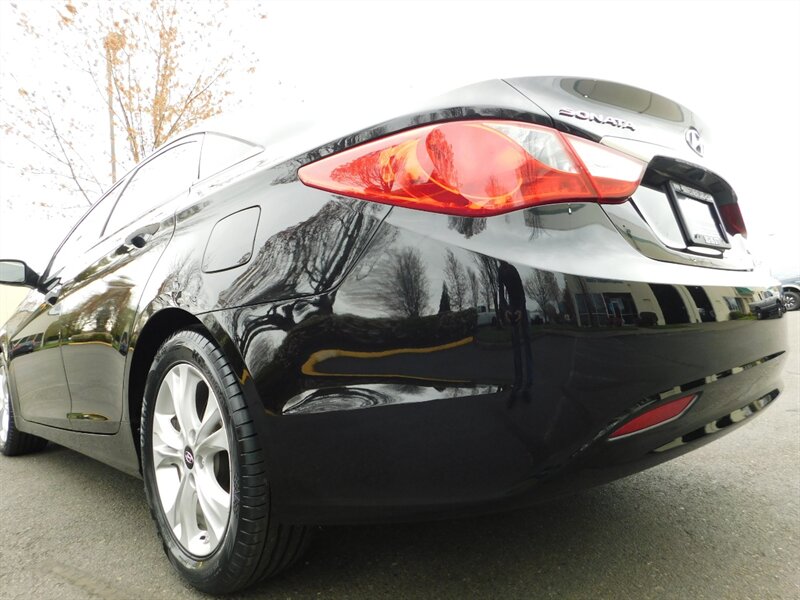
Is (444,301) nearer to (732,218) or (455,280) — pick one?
(455,280)

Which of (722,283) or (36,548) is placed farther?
(36,548)

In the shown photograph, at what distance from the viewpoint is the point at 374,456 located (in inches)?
54.9

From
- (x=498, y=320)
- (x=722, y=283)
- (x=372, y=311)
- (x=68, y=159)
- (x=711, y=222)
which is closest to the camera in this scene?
(x=498, y=320)

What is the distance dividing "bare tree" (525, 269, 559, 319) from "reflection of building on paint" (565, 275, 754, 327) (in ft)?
0.10

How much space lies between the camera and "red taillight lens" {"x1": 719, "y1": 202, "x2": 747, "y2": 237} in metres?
1.82

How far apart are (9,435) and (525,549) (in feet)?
10.7

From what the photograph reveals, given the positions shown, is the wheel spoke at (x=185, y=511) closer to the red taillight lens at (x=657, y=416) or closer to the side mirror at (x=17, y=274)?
the red taillight lens at (x=657, y=416)

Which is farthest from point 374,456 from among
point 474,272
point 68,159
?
point 68,159

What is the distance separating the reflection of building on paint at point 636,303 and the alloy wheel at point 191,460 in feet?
3.24

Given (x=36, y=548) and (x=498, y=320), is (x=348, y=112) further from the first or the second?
(x=36, y=548)

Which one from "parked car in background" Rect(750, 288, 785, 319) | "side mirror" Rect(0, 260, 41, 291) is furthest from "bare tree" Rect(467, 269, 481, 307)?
"side mirror" Rect(0, 260, 41, 291)

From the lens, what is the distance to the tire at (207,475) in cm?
156

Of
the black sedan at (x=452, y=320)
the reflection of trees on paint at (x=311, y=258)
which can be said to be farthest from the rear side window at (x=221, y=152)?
the reflection of trees on paint at (x=311, y=258)

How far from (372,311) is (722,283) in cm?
88
